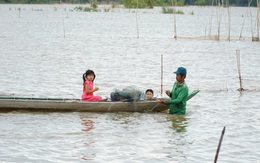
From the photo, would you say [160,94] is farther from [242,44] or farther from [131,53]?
[242,44]

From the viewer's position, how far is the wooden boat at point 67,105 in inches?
399

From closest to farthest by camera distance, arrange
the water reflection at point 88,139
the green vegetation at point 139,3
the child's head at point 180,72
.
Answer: the water reflection at point 88,139
the child's head at point 180,72
the green vegetation at point 139,3

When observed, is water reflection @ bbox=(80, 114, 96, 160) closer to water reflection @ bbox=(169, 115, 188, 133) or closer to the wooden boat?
the wooden boat

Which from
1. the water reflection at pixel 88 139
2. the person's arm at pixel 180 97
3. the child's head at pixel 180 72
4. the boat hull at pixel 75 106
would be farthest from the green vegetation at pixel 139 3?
the child's head at pixel 180 72

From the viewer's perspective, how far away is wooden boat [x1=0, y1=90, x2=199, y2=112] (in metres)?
10.1

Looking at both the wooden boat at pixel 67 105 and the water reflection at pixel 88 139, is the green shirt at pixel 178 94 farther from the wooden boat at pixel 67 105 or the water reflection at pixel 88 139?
the water reflection at pixel 88 139

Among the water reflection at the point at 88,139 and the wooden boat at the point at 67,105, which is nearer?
the water reflection at the point at 88,139

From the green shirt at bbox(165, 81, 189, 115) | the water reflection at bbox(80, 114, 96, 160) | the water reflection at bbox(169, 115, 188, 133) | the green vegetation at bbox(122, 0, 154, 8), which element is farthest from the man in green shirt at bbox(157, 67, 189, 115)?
the green vegetation at bbox(122, 0, 154, 8)

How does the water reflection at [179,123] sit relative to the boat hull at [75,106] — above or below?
below

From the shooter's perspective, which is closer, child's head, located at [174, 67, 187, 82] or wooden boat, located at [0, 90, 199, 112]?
child's head, located at [174, 67, 187, 82]

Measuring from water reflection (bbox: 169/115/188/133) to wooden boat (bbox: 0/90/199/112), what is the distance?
31cm

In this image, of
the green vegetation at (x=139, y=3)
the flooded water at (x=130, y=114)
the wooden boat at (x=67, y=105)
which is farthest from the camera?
the green vegetation at (x=139, y=3)

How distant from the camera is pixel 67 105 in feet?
33.6

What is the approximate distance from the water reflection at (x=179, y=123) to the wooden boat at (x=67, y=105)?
1.03ft
